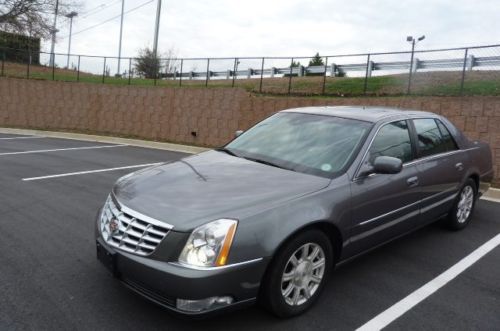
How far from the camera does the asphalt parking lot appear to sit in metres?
3.21

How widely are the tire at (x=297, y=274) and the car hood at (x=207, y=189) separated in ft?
1.14

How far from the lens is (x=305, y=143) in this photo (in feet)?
13.8

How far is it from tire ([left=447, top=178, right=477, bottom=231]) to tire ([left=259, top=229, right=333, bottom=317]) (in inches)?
102

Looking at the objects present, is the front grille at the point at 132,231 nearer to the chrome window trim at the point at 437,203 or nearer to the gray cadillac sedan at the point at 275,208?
the gray cadillac sedan at the point at 275,208

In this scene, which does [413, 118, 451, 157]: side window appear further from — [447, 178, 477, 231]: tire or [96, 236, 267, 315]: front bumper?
[96, 236, 267, 315]: front bumper

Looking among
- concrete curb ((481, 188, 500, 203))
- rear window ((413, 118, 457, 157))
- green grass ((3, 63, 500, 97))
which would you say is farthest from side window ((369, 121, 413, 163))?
green grass ((3, 63, 500, 97))

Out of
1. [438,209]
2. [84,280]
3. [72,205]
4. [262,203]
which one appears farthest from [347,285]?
[72,205]

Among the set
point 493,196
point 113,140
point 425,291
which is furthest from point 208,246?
point 113,140

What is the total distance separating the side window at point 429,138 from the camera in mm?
4727

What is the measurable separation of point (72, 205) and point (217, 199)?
3752mm

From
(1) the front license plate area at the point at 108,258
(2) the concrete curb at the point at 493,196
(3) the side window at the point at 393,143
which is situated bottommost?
(1) the front license plate area at the point at 108,258

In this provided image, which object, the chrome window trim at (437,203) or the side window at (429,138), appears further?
the side window at (429,138)

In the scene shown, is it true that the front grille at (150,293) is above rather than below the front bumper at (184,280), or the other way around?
below

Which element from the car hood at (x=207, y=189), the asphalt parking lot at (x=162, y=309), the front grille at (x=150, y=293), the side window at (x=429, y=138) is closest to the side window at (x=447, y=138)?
the side window at (x=429, y=138)
